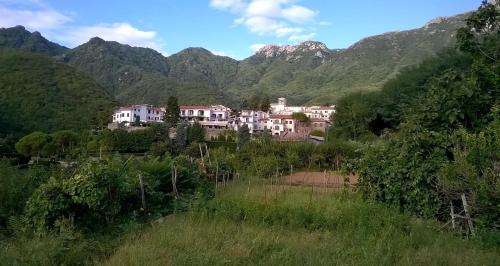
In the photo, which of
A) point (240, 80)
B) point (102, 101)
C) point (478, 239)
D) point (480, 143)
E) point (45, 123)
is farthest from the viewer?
point (240, 80)

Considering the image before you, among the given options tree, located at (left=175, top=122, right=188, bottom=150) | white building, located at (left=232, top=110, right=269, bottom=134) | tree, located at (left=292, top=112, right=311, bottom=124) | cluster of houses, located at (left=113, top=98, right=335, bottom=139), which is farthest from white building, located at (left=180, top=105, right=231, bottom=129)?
tree, located at (left=175, top=122, right=188, bottom=150)

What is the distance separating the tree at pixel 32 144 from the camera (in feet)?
118

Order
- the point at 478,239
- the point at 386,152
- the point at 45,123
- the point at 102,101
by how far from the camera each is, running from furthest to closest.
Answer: the point at 102,101 → the point at 45,123 → the point at 386,152 → the point at 478,239

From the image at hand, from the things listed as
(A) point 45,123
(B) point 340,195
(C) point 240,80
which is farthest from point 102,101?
(C) point 240,80

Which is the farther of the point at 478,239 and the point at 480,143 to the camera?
the point at 480,143

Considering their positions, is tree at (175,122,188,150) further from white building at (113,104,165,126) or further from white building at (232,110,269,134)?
white building at (232,110,269,134)

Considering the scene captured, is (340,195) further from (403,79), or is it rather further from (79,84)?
(79,84)

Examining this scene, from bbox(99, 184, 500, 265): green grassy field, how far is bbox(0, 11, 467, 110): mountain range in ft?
346

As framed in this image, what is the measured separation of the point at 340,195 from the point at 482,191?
10.3 ft

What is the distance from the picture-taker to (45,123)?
57.5 meters

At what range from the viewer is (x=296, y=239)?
6035 mm

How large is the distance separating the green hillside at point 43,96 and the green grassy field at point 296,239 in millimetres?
51384

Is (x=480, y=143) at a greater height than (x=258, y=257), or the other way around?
(x=480, y=143)

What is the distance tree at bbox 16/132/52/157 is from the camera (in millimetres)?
36000
